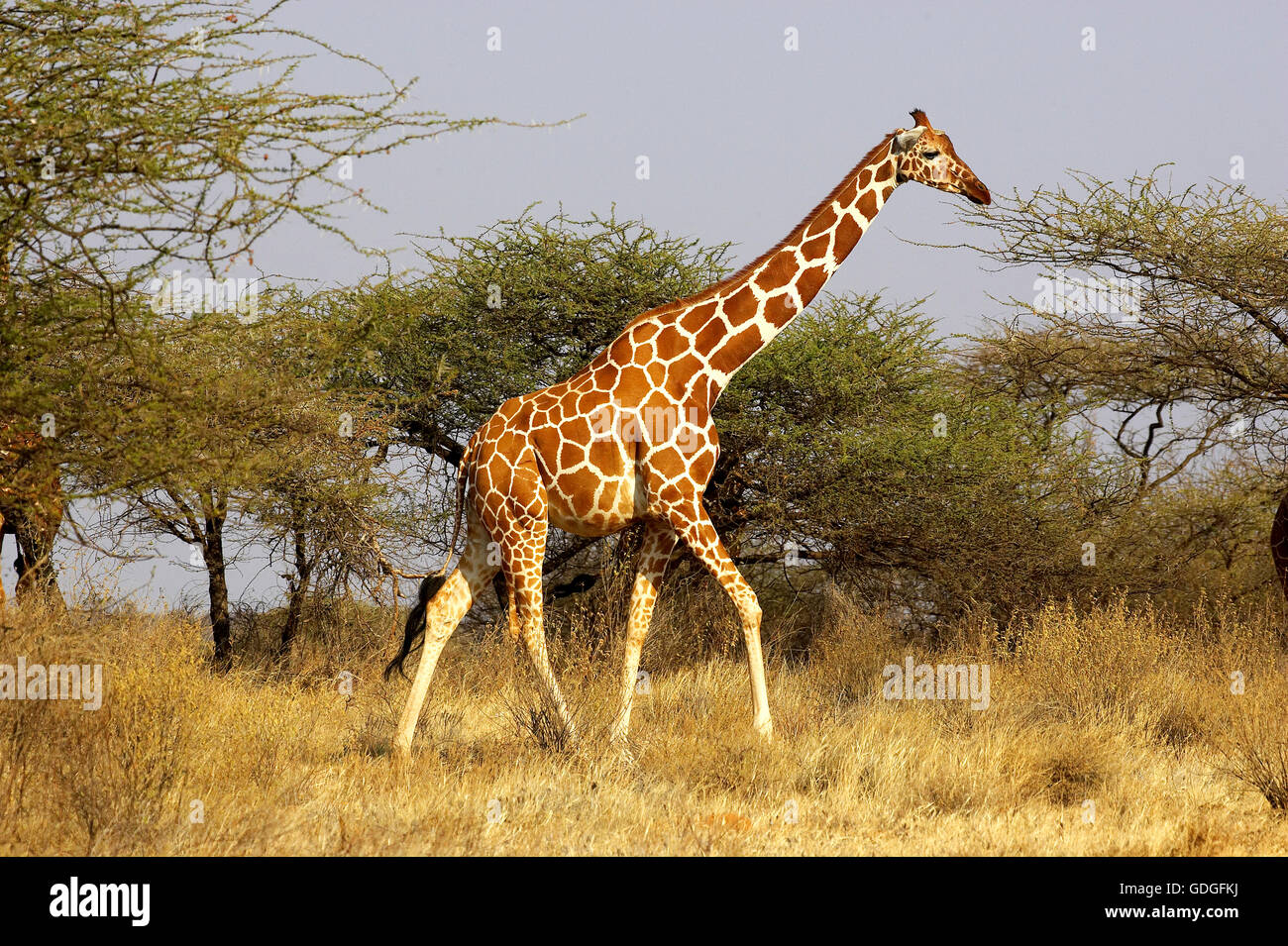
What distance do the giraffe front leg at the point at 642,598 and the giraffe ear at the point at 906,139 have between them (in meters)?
2.77

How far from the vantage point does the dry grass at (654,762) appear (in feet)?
19.4

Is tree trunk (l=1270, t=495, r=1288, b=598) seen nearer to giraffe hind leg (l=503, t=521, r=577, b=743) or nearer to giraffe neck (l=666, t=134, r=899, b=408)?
giraffe neck (l=666, t=134, r=899, b=408)

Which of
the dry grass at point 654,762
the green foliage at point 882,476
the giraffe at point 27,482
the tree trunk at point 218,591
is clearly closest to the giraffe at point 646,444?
the dry grass at point 654,762

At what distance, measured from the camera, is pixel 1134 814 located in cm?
662

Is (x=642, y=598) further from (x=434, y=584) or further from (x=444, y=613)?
(x=434, y=584)

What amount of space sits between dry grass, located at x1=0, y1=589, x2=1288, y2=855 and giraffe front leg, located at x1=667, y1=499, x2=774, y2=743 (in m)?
0.20

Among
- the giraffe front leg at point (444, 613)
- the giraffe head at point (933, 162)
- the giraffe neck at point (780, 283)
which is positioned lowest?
the giraffe front leg at point (444, 613)

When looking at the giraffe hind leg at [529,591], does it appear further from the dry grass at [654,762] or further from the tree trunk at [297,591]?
the tree trunk at [297,591]

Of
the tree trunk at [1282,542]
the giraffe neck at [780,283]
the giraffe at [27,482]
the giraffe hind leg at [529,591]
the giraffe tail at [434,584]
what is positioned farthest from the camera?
the tree trunk at [1282,542]

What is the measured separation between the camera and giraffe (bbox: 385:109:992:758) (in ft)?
24.5

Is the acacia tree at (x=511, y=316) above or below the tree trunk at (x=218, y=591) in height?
above

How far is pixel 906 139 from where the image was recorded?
798cm

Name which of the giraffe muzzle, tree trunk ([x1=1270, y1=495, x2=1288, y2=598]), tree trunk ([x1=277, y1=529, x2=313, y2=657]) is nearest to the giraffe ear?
the giraffe muzzle
